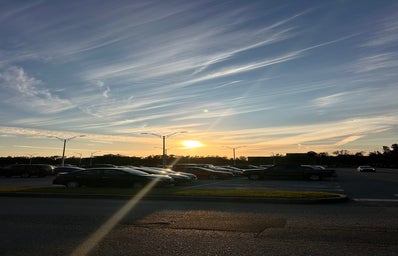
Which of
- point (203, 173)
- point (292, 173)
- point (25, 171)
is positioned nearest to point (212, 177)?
point (203, 173)

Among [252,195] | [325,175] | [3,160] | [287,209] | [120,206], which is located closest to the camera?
[287,209]

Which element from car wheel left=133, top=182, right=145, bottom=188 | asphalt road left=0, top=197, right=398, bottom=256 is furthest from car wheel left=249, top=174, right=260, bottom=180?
asphalt road left=0, top=197, right=398, bottom=256

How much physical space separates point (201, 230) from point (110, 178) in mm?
12708

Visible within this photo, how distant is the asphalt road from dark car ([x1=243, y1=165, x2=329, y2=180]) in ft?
65.7

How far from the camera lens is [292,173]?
3316cm

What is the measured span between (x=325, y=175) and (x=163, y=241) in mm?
27742

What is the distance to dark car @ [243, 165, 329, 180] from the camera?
33.0 m

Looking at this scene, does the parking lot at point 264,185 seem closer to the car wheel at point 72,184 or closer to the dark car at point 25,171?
the car wheel at point 72,184

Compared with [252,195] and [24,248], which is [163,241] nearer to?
[24,248]

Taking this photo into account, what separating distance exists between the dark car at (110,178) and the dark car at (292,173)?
558 inches

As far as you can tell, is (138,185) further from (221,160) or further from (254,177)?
(221,160)

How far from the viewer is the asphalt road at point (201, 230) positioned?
7.04 metres

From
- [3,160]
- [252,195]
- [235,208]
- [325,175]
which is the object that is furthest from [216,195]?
[3,160]

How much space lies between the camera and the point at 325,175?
33281 millimetres
